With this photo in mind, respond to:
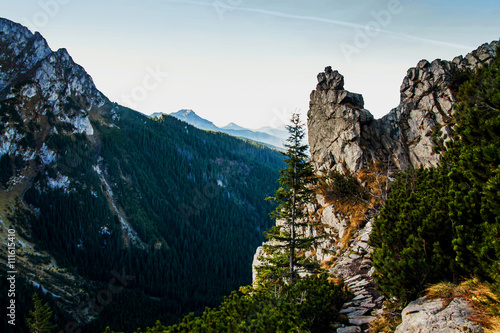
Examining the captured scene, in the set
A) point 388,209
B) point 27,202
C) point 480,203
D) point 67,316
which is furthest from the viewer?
point 27,202

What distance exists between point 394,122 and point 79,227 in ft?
518

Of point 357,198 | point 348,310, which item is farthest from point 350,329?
point 357,198

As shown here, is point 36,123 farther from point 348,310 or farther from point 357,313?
point 357,313

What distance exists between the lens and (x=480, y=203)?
8.69 m

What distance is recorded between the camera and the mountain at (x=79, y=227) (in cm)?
10800

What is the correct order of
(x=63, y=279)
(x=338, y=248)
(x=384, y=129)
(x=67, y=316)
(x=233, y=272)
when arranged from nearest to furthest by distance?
(x=338, y=248) → (x=384, y=129) → (x=67, y=316) → (x=63, y=279) → (x=233, y=272)

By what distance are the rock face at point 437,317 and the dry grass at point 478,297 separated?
168mm

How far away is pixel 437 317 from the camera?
Answer: 8289 millimetres

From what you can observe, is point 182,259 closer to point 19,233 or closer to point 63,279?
point 63,279

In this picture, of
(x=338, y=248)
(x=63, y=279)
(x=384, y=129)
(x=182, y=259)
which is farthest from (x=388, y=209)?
(x=182, y=259)

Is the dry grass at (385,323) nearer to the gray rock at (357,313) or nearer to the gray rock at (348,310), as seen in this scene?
the gray rock at (357,313)

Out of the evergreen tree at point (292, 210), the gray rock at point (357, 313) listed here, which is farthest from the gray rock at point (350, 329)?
the evergreen tree at point (292, 210)

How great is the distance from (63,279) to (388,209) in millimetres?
133772

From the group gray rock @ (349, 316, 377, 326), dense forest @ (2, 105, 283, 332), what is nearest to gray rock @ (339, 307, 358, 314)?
gray rock @ (349, 316, 377, 326)
